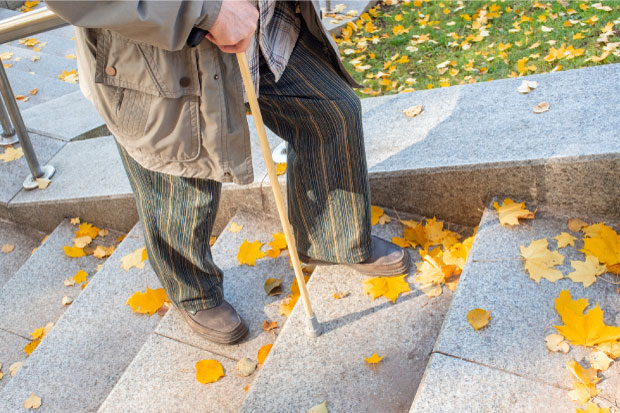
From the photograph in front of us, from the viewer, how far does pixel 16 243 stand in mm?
3412

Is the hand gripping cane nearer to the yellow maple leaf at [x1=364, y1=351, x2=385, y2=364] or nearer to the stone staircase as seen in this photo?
the stone staircase

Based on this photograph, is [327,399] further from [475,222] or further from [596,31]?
[596,31]

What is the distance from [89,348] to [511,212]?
1870 millimetres

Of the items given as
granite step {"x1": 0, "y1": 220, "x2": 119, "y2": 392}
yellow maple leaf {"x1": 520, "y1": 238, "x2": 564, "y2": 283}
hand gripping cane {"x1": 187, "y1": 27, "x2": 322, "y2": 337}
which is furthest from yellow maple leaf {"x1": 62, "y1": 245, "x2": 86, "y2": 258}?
yellow maple leaf {"x1": 520, "y1": 238, "x2": 564, "y2": 283}

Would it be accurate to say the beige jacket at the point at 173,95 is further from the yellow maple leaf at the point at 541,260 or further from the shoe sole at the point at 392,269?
the yellow maple leaf at the point at 541,260

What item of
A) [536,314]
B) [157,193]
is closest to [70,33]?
[157,193]

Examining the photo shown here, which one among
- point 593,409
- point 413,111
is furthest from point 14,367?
point 593,409

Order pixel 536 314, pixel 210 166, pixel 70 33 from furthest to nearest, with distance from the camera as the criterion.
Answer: pixel 70 33 < pixel 536 314 < pixel 210 166

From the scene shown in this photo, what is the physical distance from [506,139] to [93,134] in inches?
104

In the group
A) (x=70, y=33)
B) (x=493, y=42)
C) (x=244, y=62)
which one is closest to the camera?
(x=244, y=62)

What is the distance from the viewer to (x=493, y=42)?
4.17 metres

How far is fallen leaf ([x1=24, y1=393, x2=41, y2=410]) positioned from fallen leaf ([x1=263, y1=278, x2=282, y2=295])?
101 centimetres

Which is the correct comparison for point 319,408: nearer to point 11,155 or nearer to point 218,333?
point 218,333

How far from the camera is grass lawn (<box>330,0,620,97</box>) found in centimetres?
380
